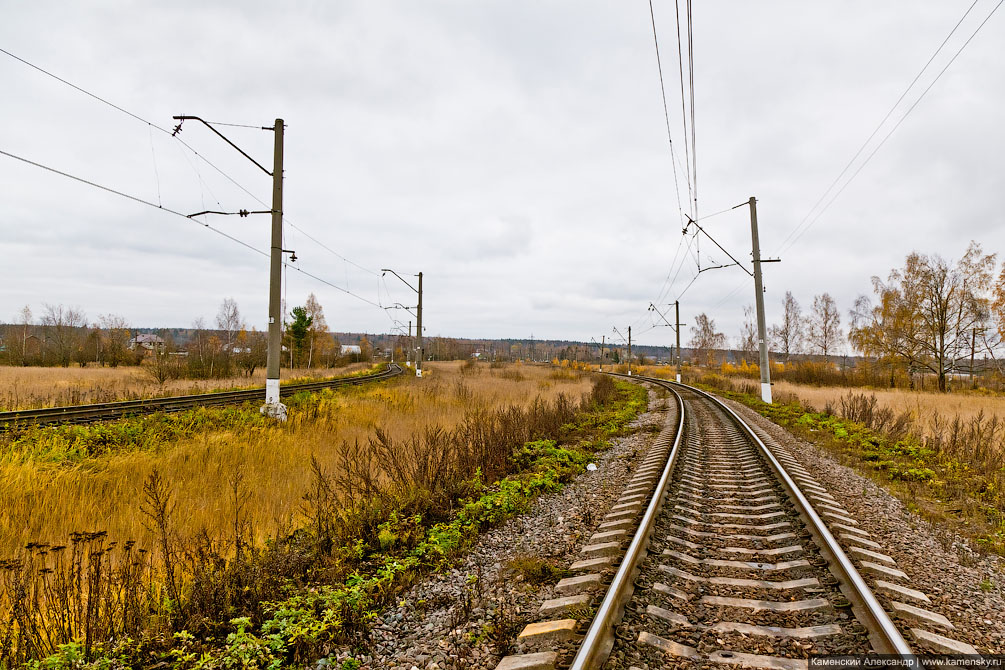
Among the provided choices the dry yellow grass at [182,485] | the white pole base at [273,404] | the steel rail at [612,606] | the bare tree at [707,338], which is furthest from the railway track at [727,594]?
the bare tree at [707,338]

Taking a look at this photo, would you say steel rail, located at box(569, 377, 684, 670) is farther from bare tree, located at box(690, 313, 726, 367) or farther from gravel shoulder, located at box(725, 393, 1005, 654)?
bare tree, located at box(690, 313, 726, 367)

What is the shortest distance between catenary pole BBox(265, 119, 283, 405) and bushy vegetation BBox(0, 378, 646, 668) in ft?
18.8

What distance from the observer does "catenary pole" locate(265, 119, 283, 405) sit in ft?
41.0

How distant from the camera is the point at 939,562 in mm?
4348

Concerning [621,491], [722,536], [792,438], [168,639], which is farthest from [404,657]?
[792,438]

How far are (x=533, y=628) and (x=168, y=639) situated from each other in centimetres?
265

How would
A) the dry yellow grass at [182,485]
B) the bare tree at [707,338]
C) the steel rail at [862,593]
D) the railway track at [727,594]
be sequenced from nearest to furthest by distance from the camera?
the steel rail at [862,593] → the railway track at [727,594] → the dry yellow grass at [182,485] → the bare tree at [707,338]

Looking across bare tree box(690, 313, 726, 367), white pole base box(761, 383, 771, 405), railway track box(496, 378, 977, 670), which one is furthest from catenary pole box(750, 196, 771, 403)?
bare tree box(690, 313, 726, 367)

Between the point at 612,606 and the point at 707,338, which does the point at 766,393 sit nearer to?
the point at 612,606

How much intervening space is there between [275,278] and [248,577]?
1012 centimetres

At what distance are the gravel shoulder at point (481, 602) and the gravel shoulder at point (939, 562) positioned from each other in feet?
9.45

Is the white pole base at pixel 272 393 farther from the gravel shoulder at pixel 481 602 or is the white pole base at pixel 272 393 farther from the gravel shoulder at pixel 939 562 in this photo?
the gravel shoulder at pixel 939 562

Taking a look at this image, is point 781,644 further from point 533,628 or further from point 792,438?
point 792,438

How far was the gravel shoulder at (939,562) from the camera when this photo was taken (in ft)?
10.6
